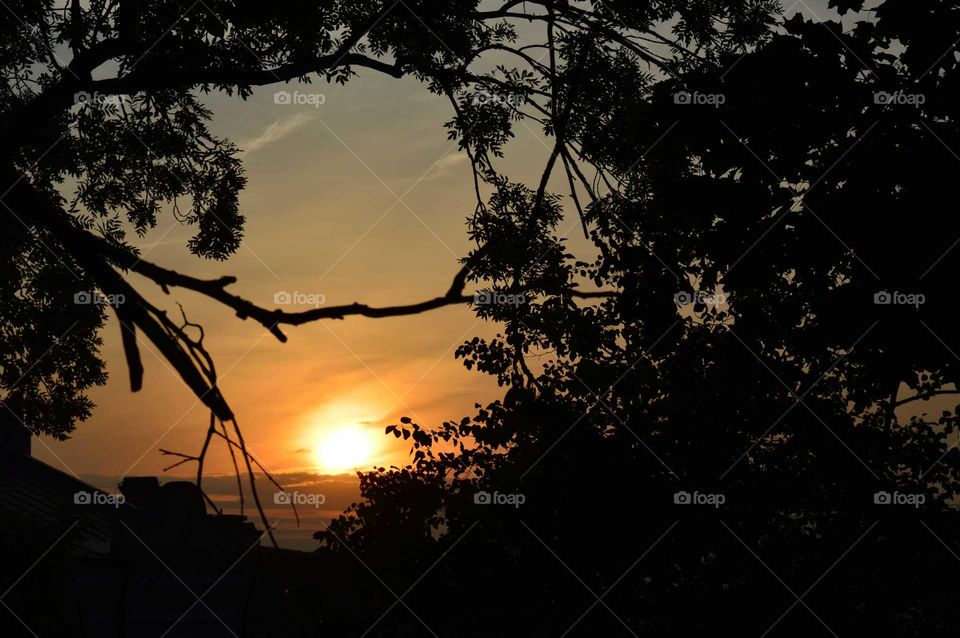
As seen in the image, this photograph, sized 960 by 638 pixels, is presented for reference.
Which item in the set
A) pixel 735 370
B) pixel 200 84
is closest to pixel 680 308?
pixel 735 370

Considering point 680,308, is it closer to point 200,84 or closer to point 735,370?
point 735,370

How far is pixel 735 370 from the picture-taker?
41.0ft

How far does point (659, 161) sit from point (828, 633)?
6.34 meters

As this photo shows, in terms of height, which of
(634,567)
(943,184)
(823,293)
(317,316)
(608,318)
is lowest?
(317,316)

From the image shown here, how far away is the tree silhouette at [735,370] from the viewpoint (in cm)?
1091

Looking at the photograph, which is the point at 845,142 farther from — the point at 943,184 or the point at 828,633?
the point at 828,633

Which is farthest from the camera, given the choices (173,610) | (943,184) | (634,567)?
(173,610)

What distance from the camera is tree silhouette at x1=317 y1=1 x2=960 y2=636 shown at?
1091 cm

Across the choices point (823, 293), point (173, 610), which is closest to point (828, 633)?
point (823, 293)

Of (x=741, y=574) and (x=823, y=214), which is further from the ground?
(x=823, y=214)

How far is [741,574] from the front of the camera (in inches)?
484

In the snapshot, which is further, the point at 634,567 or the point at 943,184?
the point at 634,567

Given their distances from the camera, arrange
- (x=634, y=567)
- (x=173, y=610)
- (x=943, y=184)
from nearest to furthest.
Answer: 1. (x=943, y=184)
2. (x=634, y=567)
3. (x=173, y=610)

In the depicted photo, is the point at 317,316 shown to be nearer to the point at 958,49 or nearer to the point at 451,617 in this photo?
the point at 958,49
